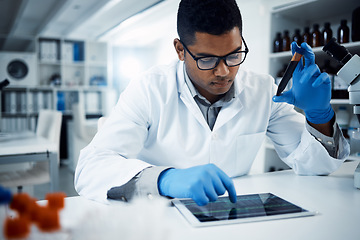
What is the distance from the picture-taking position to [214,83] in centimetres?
104

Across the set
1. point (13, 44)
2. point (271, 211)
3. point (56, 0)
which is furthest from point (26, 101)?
point (271, 211)

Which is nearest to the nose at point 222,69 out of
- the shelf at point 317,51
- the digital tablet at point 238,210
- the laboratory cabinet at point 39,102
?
the digital tablet at point 238,210

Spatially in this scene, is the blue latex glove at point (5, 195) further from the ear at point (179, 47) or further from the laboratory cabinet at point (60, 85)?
the laboratory cabinet at point (60, 85)

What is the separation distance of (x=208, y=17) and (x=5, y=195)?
82cm

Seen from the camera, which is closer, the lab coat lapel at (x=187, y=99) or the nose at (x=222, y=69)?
the nose at (x=222, y=69)

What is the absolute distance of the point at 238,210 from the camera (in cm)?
70

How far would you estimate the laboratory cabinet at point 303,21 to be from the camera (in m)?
2.24

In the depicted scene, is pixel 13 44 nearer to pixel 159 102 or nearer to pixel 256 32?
pixel 256 32

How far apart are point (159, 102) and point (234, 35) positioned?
1.23 ft

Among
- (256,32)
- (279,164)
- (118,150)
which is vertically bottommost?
(279,164)

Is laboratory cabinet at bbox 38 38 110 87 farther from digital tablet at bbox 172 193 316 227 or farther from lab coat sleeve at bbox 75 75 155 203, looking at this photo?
digital tablet at bbox 172 193 316 227

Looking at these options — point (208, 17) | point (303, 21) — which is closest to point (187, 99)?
point (208, 17)

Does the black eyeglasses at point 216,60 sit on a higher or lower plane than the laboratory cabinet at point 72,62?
lower

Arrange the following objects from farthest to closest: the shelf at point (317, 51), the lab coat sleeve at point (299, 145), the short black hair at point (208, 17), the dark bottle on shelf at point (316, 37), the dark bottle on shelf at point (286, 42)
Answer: the dark bottle on shelf at point (286, 42) → the dark bottle on shelf at point (316, 37) → the shelf at point (317, 51) → the lab coat sleeve at point (299, 145) → the short black hair at point (208, 17)
